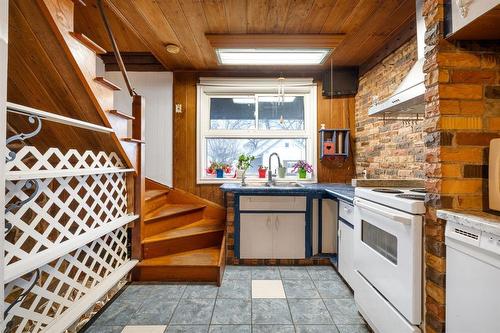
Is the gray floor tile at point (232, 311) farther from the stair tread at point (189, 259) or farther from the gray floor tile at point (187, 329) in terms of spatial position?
the stair tread at point (189, 259)

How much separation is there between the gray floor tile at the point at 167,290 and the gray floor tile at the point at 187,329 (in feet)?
1.33

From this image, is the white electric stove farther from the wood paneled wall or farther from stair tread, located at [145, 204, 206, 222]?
stair tread, located at [145, 204, 206, 222]

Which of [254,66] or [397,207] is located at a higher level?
[254,66]

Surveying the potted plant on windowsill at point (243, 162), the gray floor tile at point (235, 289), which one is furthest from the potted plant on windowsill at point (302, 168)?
the gray floor tile at point (235, 289)

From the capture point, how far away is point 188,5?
2152 millimetres

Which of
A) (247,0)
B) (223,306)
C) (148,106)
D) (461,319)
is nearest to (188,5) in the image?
(247,0)

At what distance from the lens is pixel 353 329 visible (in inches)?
71.1

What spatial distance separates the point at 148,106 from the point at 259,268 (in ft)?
8.29

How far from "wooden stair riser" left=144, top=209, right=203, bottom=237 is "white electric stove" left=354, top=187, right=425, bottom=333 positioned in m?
1.97

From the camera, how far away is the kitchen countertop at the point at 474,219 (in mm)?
940

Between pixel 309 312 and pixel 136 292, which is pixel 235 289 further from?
pixel 136 292

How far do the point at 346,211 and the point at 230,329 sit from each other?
1313 millimetres

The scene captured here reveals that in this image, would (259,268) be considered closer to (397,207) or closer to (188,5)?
(397,207)

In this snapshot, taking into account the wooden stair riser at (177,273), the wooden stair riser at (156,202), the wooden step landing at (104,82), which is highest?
the wooden step landing at (104,82)
